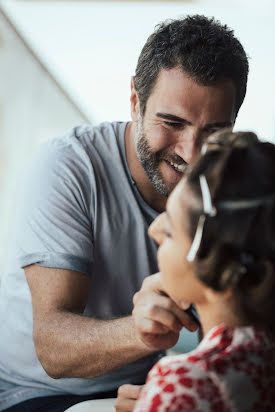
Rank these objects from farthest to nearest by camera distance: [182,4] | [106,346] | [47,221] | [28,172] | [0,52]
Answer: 1. [182,4]
2. [0,52]
3. [28,172]
4. [47,221]
5. [106,346]

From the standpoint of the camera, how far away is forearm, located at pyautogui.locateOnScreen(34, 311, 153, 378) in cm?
131

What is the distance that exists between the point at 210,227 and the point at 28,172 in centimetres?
108

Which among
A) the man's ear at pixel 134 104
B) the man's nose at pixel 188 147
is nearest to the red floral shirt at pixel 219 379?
the man's nose at pixel 188 147

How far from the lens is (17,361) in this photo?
5.49 feet

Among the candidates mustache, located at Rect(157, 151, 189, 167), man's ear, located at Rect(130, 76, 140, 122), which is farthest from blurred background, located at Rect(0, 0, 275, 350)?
mustache, located at Rect(157, 151, 189, 167)

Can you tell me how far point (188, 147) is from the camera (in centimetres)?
162

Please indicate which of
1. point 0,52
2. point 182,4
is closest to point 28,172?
point 0,52

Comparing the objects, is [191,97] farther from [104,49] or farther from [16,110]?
[104,49]

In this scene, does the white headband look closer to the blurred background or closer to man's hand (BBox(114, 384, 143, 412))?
man's hand (BBox(114, 384, 143, 412))

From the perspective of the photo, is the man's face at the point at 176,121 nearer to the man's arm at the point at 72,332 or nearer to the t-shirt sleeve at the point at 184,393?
the man's arm at the point at 72,332

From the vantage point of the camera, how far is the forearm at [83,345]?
4.30ft

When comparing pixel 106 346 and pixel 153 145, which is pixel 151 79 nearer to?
pixel 153 145

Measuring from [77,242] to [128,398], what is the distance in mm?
509

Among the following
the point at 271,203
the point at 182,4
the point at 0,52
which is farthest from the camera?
the point at 182,4
